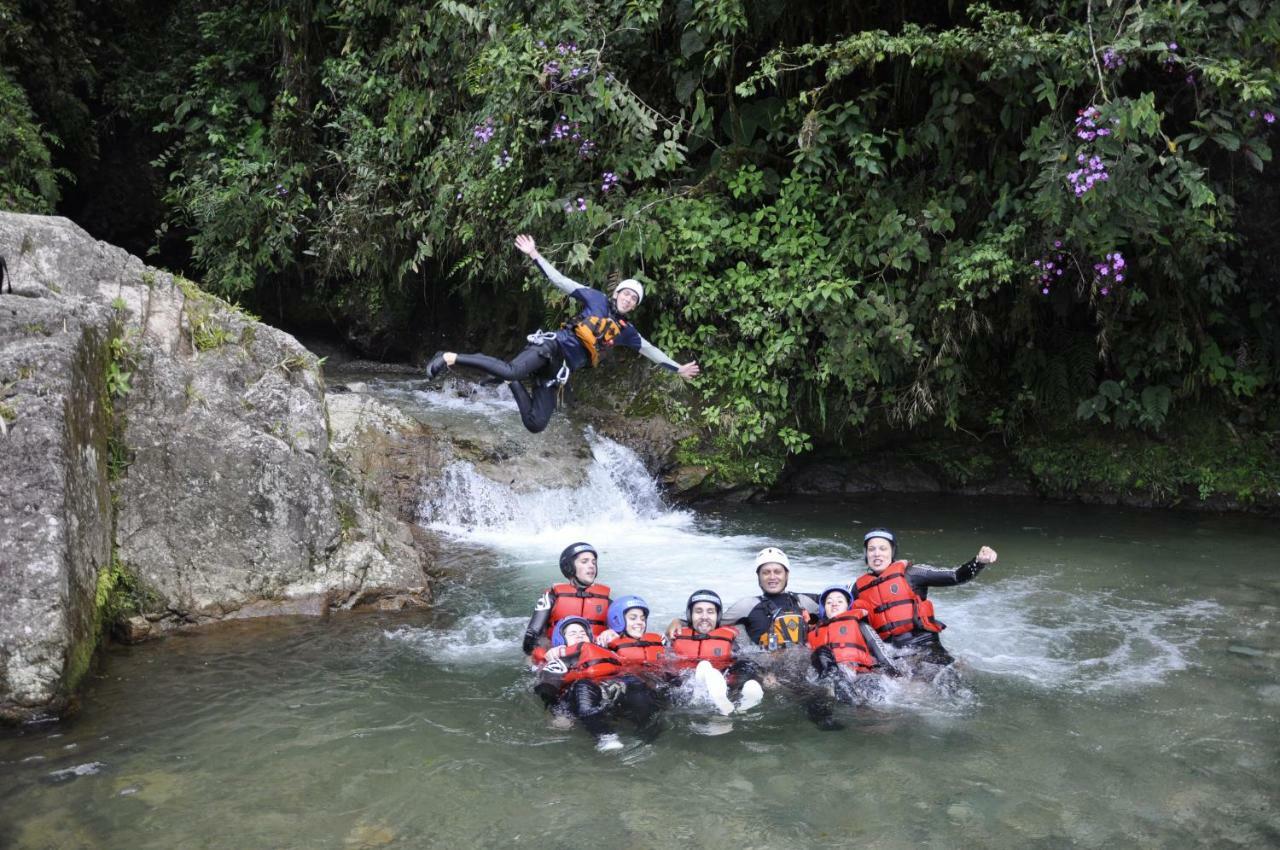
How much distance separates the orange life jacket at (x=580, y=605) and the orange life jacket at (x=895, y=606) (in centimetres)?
159

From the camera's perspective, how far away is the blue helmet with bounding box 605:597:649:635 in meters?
6.18

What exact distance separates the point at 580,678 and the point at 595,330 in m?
2.47

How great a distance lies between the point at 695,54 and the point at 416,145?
3421 millimetres

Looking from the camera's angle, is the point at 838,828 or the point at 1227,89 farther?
the point at 1227,89

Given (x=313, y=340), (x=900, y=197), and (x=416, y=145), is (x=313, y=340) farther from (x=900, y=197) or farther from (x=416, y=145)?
(x=900, y=197)

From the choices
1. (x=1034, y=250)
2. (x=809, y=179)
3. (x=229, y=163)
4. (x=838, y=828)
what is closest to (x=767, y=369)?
(x=809, y=179)

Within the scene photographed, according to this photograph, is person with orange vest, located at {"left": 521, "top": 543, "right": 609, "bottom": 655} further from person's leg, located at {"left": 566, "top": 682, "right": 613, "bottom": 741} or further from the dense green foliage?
the dense green foliage

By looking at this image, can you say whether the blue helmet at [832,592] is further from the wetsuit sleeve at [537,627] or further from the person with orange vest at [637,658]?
the wetsuit sleeve at [537,627]

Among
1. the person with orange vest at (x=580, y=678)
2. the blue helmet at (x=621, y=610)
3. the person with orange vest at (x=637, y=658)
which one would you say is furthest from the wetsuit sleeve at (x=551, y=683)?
the blue helmet at (x=621, y=610)

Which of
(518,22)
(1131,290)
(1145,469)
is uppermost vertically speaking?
(518,22)

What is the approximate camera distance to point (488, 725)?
5.71 metres

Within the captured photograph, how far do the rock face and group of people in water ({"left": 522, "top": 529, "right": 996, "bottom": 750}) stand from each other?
6.25ft

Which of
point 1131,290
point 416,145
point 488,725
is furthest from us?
point 416,145

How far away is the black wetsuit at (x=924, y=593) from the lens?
250 inches
